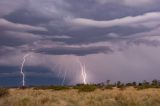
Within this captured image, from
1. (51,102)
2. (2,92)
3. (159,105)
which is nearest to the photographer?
(159,105)

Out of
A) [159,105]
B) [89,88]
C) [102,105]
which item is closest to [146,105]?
[159,105]

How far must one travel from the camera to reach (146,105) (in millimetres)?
32344

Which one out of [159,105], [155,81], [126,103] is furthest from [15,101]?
[155,81]

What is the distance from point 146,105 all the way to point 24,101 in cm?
1036

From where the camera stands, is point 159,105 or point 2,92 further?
point 2,92

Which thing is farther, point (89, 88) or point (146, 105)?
point (89, 88)

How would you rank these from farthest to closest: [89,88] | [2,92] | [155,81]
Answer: [155,81]
[89,88]
[2,92]

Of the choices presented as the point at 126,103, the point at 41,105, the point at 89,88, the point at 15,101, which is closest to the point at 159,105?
the point at 126,103

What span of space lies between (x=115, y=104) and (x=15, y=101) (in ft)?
27.6

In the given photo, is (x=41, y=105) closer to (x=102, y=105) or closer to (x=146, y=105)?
(x=102, y=105)

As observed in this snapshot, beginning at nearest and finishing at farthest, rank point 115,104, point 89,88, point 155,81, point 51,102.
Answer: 1. point 115,104
2. point 51,102
3. point 89,88
4. point 155,81

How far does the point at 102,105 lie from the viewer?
33.8m

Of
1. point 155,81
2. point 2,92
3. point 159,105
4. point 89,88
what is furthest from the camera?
point 155,81

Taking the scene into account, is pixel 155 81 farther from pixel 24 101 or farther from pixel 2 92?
pixel 24 101
